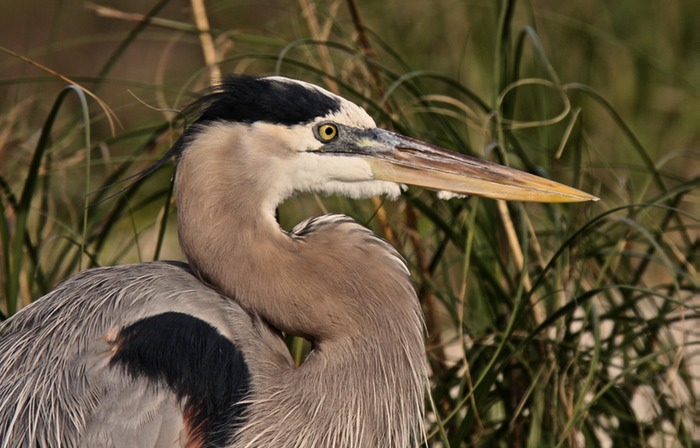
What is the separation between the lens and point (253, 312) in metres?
2.50

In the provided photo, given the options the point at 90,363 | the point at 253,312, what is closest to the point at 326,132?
the point at 253,312

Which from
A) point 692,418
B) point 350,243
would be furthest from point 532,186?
point 692,418

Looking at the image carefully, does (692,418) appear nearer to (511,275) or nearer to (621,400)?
(621,400)

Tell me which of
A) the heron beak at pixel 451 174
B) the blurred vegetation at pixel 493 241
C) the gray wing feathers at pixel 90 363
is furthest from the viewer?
the blurred vegetation at pixel 493 241

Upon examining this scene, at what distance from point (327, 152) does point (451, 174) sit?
0.98ft

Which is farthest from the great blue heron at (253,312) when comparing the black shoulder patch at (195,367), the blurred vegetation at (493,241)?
the blurred vegetation at (493,241)

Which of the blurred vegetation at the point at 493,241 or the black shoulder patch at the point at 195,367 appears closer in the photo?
the black shoulder patch at the point at 195,367

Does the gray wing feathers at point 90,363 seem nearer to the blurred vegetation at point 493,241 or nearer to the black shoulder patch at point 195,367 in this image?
the black shoulder patch at point 195,367

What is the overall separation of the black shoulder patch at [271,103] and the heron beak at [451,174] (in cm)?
13

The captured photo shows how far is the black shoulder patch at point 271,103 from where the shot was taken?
2420 millimetres

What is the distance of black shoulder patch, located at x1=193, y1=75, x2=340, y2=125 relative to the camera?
7.94ft

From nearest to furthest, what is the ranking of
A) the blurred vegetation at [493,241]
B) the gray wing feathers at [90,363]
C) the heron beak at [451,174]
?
the gray wing feathers at [90,363] < the heron beak at [451,174] < the blurred vegetation at [493,241]

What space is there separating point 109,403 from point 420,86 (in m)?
1.55

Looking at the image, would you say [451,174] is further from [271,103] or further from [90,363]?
[90,363]
